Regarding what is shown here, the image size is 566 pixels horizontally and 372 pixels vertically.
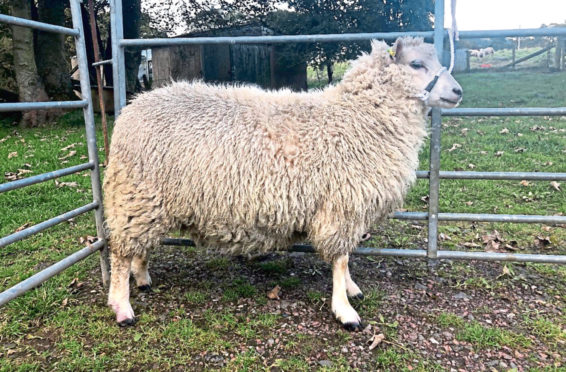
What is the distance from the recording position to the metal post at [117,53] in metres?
3.31

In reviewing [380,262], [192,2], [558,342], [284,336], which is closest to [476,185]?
[380,262]

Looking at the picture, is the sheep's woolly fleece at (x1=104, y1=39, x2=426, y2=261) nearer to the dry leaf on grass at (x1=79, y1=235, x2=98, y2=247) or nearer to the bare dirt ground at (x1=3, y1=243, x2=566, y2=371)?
the bare dirt ground at (x1=3, y1=243, x2=566, y2=371)

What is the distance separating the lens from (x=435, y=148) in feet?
11.0

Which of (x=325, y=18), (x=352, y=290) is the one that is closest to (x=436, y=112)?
(x=352, y=290)

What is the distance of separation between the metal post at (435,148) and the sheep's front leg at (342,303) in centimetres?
82

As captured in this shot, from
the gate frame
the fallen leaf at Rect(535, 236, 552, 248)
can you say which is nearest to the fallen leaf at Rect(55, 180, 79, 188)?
the gate frame

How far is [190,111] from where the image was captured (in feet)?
10.0

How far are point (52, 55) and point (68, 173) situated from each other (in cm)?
1057

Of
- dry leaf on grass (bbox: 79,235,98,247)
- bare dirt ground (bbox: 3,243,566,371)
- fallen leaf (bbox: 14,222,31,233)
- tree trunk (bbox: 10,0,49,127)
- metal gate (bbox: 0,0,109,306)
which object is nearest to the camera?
metal gate (bbox: 0,0,109,306)

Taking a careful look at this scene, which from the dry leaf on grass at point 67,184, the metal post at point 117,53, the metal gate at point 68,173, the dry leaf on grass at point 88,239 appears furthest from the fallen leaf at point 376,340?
→ the dry leaf on grass at point 67,184

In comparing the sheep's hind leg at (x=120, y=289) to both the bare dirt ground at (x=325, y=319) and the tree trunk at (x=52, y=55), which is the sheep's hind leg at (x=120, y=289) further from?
the tree trunk at (x=52, y=55)

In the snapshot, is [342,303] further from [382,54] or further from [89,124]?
[89,124]

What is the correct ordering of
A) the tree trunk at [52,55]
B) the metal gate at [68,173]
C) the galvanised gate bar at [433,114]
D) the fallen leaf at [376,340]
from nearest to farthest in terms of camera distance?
the metal gate at [68,173] → the fallen leaf at [376,340] → the galvanised gate bar at [433,114] → the tree trunk at [52,55]

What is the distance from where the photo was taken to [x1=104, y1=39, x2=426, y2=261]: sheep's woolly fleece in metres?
2.90
